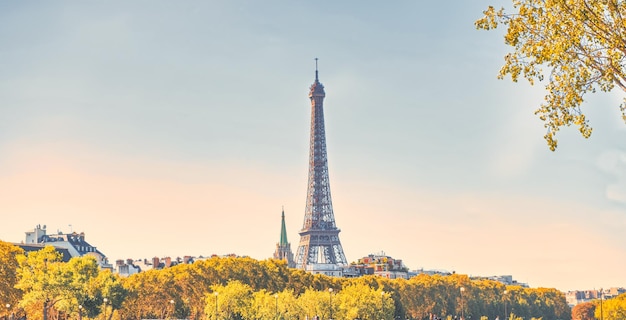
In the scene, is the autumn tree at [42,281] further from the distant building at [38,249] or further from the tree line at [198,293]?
the distant building at [38,249]

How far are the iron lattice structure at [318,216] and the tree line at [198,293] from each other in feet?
158

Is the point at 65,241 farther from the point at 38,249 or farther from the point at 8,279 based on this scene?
the point at 8,279

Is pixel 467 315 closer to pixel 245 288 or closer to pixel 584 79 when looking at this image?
pixel 245 288

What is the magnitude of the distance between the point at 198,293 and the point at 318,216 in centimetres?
9260

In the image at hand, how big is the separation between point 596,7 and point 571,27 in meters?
0.71

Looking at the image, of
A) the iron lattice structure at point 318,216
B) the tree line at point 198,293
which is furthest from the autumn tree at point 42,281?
the iron lattice structure at point 318,216

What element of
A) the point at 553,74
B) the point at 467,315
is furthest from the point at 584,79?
the point at 467,315

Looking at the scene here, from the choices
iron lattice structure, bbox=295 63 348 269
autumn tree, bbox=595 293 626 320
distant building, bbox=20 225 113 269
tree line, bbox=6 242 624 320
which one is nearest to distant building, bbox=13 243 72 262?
distant building, bbox=20 225 113 269

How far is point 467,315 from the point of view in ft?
479

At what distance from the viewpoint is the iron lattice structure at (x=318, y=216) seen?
193 metres

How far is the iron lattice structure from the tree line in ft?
158

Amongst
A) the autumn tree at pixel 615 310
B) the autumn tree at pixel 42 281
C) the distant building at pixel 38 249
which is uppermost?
the distant building at pixel 38 249

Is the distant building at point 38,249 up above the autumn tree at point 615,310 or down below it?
above

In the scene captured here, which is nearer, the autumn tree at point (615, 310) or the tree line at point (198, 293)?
the tree line at point (198, 293)
